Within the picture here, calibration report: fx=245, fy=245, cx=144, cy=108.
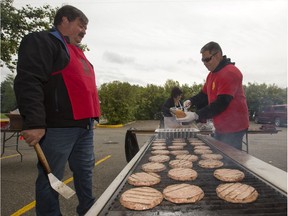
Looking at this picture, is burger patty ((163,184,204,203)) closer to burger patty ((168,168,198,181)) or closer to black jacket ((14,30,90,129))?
burger patty ((168,168,198,181))

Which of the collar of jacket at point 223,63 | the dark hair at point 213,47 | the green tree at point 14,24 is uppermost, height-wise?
the green tree at point 14,24

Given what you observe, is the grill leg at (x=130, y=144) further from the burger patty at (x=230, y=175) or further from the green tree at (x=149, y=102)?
the green tree at (x=149, y=102)

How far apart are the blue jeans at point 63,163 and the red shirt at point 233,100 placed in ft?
6.88

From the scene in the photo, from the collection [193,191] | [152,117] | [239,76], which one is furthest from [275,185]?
[152,117]

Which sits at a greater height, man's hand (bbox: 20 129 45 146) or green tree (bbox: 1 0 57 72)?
green tree (bbox: 1 0 57 72)

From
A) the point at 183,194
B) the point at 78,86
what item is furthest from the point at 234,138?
the point at 78,86

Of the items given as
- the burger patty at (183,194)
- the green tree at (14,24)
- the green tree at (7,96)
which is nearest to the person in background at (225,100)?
the burger patty at (183,194)

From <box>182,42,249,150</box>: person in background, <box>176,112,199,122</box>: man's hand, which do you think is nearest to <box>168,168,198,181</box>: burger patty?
<box>182,42,249,150</box>: person in background

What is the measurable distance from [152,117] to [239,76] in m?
22.1

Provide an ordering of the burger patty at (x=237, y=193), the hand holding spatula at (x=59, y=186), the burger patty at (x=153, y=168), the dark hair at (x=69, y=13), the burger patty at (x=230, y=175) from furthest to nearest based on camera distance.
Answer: the dark hair at (x=69, y=13)
the burger patty at (x=153, y=168)
the burger patty at (x=230, y=175)
the hand holding spatula at (x=59, y=186)
the burger patty at (x=237, y=193)

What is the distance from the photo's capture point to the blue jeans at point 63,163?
7.43 feet

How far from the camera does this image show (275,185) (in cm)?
175

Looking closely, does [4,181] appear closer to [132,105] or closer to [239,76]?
[239,76]

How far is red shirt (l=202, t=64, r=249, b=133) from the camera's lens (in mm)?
3645
